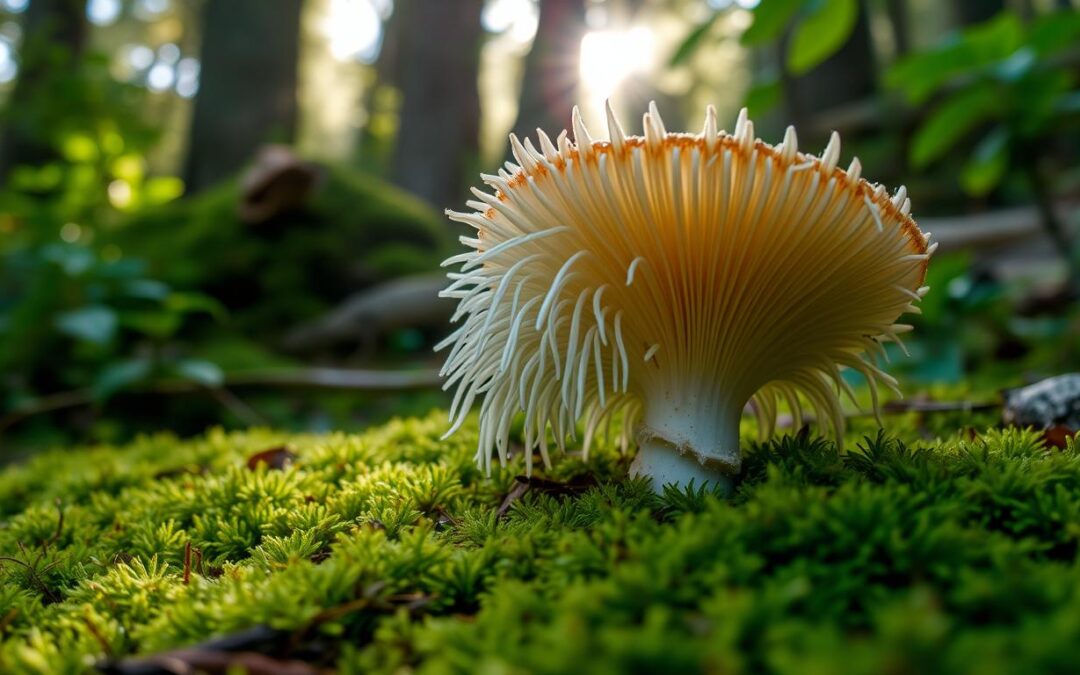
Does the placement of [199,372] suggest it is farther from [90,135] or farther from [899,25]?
[899,25]

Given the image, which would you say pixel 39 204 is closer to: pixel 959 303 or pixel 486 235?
pixel 486 235

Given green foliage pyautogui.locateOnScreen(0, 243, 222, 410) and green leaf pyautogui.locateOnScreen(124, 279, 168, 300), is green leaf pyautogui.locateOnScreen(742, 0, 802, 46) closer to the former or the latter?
green foliage pyautogui.locateOnScreen(0, 243, 222, 410)

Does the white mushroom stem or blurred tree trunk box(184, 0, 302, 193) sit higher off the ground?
blurred tree trunk box(184, 0, 302, 193)

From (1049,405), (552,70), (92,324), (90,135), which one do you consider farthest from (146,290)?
(552,70)

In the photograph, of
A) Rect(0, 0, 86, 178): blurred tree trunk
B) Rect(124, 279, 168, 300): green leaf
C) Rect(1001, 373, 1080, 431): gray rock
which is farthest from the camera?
Rect(0, 0, 86, 178): blurred tree trunk

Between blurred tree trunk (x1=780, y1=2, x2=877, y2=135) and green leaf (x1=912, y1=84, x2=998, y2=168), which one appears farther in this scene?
blurred tree trunk (x1=780, y1=2, x2=877, y2=135)

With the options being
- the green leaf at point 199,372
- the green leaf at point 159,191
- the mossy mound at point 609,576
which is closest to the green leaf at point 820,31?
the mossy mound at point 609,576

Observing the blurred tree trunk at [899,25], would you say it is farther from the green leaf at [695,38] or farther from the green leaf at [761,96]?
the green leaf at [695,38]

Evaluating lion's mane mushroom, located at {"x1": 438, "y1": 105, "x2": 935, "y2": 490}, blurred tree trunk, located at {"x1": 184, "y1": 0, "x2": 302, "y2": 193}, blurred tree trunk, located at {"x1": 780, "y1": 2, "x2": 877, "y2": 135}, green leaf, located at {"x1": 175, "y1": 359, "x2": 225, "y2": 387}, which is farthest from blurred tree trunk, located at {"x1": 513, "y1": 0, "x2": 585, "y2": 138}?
lion's mane mushroom, located at {"x1": 438, "y1": 105, "x2": 935, "y2": 490}
